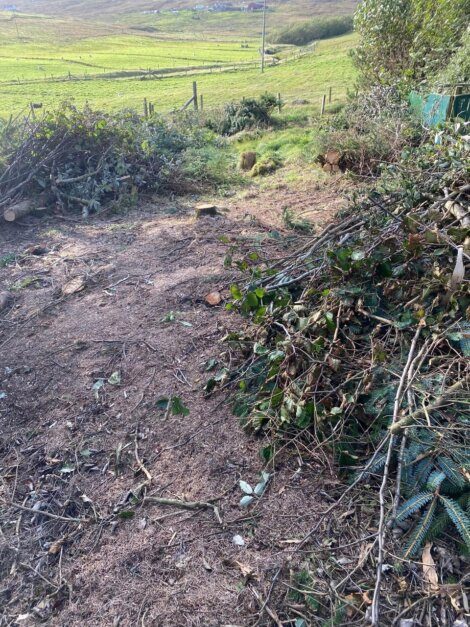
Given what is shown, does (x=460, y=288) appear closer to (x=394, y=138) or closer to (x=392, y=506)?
(x=392, y=506)

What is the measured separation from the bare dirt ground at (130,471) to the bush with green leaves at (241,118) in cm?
957

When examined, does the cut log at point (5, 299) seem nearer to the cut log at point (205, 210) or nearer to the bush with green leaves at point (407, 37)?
the cut log at point (205, 210)

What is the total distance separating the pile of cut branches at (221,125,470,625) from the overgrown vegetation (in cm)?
5819

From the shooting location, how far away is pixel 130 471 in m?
2.79

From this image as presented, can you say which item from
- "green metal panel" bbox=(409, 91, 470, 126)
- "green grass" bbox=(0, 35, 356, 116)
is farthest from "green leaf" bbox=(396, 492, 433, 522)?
"green grass" bbox=(0, 35, 356, 116)

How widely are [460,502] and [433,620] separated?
0.48m

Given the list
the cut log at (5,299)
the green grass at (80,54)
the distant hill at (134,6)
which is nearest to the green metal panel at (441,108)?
the cut log at (5,299)

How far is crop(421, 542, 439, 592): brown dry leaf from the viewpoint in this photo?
1952 mm

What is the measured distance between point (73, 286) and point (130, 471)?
8.86 ft

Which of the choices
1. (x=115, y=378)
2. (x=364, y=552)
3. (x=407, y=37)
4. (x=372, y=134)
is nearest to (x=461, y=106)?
(x=372, y=134)

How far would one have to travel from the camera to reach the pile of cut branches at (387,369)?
2082 mm

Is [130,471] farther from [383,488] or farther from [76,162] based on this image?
[76,162]

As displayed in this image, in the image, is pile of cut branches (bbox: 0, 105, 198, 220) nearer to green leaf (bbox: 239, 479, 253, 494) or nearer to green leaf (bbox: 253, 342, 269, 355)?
green leaf (bbox: 253, 342, 269, 355)

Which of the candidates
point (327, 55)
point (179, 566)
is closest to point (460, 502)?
point (179, 566)
